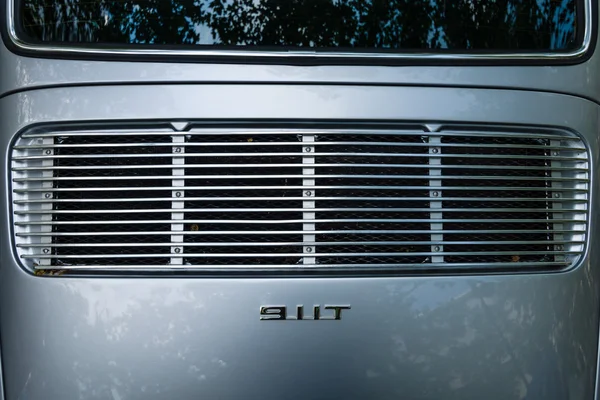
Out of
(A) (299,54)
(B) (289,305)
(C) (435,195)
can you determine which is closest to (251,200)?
(B) (289,305)

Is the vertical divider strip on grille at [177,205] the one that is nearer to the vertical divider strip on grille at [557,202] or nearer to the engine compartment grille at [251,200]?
the engine compartment grille at [251,200]

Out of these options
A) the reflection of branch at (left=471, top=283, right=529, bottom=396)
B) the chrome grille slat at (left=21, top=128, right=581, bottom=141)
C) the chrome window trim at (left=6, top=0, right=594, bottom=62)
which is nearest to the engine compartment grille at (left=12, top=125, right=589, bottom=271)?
the chrome grille slat at (left=21, top=128, right=581, bottom=141)

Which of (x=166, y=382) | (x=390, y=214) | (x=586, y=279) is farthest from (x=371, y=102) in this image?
(x=166, y=382)

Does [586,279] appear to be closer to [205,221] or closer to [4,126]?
[205,221]

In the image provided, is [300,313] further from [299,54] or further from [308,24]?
[308,24]

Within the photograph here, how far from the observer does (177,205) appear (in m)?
2.72

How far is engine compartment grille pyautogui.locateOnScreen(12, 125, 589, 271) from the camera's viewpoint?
8.96 ft

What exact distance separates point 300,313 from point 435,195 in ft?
2.18

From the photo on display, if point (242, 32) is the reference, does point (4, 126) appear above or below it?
below

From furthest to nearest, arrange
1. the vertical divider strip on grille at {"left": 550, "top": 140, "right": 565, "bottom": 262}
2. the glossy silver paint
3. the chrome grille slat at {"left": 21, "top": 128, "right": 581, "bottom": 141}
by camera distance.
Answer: the vertical divider strip on grille at {"left": 550, "top": 140, "right": 565, "bottom": 262} < the chrome grille slat at {"left": 21, "top": 128, "right": 581, "bottom": 141} < the glossy silver paint

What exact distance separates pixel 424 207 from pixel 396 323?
442 mm

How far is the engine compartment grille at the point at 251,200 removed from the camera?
2.73 metres

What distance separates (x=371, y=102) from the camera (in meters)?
2.77

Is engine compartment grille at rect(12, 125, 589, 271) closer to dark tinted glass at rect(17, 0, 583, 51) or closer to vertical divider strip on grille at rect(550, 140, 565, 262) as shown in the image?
vertical divider strip on grille at rect(550, 140, 565, 262)
